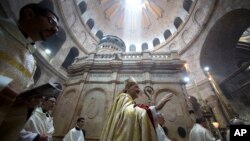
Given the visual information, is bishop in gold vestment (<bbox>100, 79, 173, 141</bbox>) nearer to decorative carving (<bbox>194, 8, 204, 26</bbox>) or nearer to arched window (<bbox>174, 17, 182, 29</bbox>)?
decorative carving (<bbox>194, 8, 204, 26</bbox>)

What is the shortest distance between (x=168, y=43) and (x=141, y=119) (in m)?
17.9

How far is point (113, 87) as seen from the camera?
841cm

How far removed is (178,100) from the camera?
757cm

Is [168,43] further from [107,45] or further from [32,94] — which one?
[32,94]

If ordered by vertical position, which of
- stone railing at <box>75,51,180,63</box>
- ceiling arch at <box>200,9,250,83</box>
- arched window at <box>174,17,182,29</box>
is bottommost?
stone railing at <box>75,51,180,63</box>

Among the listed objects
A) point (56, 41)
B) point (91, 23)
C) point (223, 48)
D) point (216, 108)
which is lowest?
point (216, 108)

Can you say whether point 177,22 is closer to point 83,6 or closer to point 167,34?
point 167,34

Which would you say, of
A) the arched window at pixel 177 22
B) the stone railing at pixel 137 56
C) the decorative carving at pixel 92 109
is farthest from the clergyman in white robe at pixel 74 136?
the arched window at pixel 177 22

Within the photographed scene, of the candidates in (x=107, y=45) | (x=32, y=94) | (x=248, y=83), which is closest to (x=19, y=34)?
(x=32, y=94)

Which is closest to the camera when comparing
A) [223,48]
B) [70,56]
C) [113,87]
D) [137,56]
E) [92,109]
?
[92,109]

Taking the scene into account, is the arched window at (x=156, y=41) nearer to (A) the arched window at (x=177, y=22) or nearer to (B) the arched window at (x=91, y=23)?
(A) the arched window at (x=177, y=22)

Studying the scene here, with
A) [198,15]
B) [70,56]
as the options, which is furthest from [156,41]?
[70,56]

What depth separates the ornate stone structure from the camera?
6992mm

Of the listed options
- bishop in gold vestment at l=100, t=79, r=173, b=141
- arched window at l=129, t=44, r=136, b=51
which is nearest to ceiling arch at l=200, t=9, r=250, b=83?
arched window at l=129, t=44, r=136, b=51
